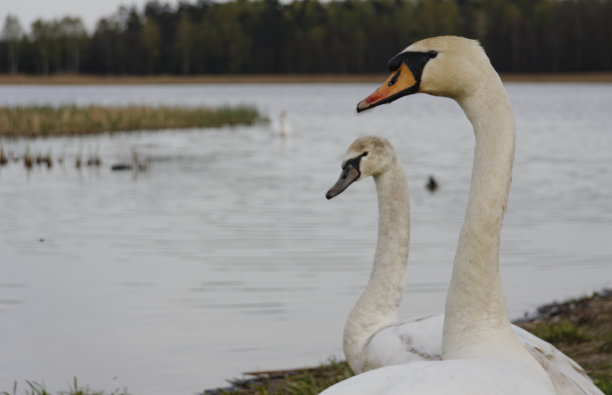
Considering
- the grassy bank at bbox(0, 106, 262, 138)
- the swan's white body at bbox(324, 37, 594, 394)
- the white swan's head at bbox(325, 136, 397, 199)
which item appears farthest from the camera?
the grassy bank at bbox(0, 106, 262, 138)

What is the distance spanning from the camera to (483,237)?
12.2ft

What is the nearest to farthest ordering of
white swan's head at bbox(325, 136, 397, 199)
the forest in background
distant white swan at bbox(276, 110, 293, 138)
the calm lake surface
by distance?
white swan's head at bbox(325, 136, 397, 199), the calm lake surface, distant white swan at bbox(276, 110, 293, 138), the forest in background

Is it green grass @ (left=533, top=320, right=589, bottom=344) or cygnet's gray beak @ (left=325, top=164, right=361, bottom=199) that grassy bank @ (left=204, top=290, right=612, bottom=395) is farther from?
cygnet's gray beak @ (left=325, top=164, right=361, bottom=199)

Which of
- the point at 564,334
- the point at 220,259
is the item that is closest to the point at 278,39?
the point at 220,259

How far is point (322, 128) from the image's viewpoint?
4738 cm

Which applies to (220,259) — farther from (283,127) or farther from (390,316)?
(283,127)

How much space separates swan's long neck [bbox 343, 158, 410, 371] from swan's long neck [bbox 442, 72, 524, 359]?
1823 millimetres

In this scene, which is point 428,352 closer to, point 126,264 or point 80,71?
point 126,264

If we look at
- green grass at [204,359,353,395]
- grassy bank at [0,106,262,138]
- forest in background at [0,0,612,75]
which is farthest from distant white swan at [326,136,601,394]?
forest in background at [0,0,612,75]

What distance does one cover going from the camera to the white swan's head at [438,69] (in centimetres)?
367

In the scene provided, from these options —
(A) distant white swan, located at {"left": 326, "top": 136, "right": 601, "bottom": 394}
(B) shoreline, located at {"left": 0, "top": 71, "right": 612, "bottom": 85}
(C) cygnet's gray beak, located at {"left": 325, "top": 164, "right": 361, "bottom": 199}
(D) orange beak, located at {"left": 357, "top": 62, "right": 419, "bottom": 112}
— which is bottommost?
(B) shoreline, located at {"left": 0, "top": 71, "right": 612, "bottom": 85}

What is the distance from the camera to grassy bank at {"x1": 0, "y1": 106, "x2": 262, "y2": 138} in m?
32.9

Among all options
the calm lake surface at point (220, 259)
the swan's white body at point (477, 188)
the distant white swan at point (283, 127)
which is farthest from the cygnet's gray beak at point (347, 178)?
the distant white swan at point (283, 127)

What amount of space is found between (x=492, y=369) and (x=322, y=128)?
44.5 m
